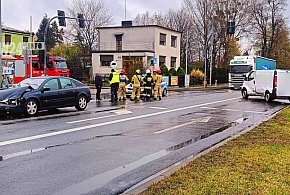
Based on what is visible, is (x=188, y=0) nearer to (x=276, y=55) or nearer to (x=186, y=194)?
(x=276, y=55)

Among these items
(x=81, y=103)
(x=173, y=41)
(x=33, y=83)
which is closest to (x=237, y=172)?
(x=33, y=83)

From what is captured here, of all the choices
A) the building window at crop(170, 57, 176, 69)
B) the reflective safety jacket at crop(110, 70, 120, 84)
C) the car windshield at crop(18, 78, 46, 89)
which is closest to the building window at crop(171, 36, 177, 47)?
the building window at crop(170, 57, 176, 69)

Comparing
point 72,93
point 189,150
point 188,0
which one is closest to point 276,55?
point 188,0

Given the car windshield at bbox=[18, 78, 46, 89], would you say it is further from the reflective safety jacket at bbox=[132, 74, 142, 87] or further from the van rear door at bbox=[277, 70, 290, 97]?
the van rear door at bbox=[277, 70, 290, 97]

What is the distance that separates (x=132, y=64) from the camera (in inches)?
1783

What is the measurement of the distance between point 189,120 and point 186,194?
883 cm

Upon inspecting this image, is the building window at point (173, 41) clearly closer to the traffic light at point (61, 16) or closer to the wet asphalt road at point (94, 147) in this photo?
the traffic light at point (61, 16)

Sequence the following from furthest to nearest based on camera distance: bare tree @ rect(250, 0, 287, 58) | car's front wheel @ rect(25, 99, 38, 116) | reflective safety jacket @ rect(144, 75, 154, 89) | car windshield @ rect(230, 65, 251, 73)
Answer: bare tree @ rect(250, 0, 287, 58) < car windshield @ rect(230, 65, 251, 73) < reflective safety jacket @ rect(144, 75, 154, 89) < car's front wheel @ rect(25, 99, 38, 116)

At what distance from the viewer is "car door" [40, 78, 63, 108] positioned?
14.7 metres

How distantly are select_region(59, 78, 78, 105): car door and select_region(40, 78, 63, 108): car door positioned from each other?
247 mm

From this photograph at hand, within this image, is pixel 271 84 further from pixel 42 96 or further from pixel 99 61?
pixel 99 61

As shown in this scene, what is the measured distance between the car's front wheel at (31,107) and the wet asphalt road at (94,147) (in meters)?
0.30

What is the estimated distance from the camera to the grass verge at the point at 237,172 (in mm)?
5449

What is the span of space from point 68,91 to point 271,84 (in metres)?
13.2
